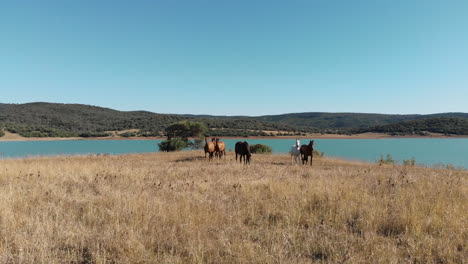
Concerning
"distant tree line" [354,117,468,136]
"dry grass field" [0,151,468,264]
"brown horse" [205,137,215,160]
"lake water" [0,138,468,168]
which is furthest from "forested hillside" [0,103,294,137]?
"dry grass field" [0,151,468,264]

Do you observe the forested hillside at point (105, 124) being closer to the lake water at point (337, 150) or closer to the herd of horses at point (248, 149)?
the lake water at point (337, 150)

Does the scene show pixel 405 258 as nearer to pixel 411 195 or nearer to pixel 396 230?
pixel 396 230

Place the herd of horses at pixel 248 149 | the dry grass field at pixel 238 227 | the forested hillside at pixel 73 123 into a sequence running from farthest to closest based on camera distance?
the forested hillside at pixel 73 123 < the herd of horses at pixel 248 149 < the dry grass field at pixel 238 227

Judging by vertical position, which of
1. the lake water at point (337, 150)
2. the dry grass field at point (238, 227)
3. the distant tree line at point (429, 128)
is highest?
the distant tree line at point (429, 128)

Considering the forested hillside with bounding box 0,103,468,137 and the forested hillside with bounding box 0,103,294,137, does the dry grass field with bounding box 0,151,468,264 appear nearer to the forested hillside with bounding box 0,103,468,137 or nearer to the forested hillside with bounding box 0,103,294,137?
the forested hillside with bounding box 0,103,468,137

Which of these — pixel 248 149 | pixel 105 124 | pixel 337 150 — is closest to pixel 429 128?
pixel 337 150

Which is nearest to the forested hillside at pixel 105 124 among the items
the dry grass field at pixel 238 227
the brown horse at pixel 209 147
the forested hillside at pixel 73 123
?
the forested hillside at pixel 73 123

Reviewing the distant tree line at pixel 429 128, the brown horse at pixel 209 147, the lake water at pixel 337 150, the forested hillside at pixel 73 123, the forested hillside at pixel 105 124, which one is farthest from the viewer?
the distant tree line at pixel 429 128

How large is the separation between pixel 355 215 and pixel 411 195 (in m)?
2.59

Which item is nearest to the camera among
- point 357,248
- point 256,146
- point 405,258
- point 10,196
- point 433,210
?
point 405,258

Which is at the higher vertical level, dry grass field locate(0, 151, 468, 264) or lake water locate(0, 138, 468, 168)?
dry grass field locate(0, 151, 468, 264)

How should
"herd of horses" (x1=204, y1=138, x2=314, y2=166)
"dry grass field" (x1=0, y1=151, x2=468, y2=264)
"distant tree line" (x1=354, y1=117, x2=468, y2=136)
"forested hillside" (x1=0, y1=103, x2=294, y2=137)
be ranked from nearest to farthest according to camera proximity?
"dry grass field" (x1=0, y1=151, x2=468, y2=264), "herd of horses" (x1=204, y1=138, x2=314, y2=166), "forested hillside" (x1=0, y1=103, x2=294, y2=137), "distant tree line" (x1=354, y1=117, x2=468, y2=136)

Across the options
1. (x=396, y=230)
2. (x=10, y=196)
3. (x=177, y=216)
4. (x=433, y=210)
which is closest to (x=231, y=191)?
(x=177, y=216)

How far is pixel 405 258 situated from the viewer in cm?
377
